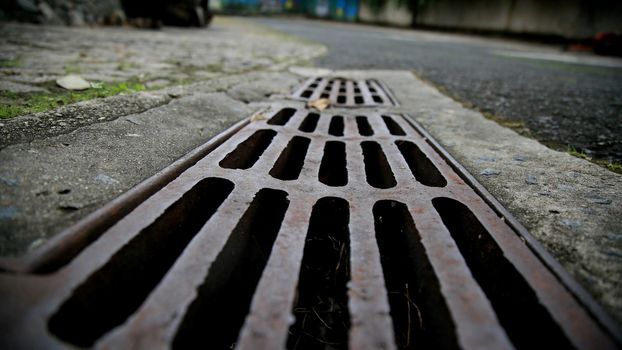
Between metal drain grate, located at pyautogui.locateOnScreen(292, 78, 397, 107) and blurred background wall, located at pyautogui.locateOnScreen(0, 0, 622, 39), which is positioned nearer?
metal drain grate, located at pyautogui.locateOnScreen(292, 78, 397, 107)

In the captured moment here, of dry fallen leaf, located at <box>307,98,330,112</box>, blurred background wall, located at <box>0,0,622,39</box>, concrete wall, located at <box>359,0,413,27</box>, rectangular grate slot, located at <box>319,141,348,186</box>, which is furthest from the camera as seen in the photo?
concrete wall, located at <box>359,0,413,27</box>

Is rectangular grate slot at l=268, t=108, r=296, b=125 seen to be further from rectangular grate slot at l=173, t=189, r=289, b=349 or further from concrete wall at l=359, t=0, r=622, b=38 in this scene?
concrete wall at l=359, t=0, r=622, b=38

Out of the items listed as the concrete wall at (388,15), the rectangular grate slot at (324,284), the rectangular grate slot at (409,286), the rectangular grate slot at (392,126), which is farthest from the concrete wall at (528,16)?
the rectangular grate slot at (324,284)

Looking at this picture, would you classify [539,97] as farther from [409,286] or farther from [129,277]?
[129,277]

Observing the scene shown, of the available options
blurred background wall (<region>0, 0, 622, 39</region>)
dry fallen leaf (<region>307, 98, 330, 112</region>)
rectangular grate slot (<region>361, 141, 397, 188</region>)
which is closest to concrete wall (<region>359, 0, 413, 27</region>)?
blurred background wall (<region>0, 0, 622, 39</region>)

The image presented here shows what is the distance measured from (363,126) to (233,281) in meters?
1.25

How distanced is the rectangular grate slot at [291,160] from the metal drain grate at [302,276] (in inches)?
1.3

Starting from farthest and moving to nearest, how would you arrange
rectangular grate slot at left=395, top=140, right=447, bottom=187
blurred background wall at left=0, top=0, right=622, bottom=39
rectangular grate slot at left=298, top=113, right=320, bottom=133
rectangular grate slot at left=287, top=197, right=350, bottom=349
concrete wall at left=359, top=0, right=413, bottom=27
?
concrete wall at left=359, top=0, right=413, bottom=27 → blurred background wall at left=0, top=0, right=622, bottom=39 → rectangular grate slot at left=298, top=113, right=320, bottom=133 → rectangular grate slot at left=395, top=140, right=447, bottom=187 → rectangular grate slot at left=287, top=197, right=350, bottom=349

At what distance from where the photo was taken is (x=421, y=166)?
1.39 meters

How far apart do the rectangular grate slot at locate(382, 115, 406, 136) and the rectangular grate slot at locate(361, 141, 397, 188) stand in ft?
0.68

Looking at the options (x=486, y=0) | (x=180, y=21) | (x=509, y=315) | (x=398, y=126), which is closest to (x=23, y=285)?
(x=509, y=315)

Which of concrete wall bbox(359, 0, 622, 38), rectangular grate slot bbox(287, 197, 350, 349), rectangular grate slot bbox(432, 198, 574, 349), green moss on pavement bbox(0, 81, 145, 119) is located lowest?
rectangular grate slot bbox(287, 197, 350, 349)

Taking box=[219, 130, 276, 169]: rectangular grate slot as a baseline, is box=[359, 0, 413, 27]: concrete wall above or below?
above

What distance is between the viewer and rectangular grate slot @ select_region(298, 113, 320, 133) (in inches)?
72.9
